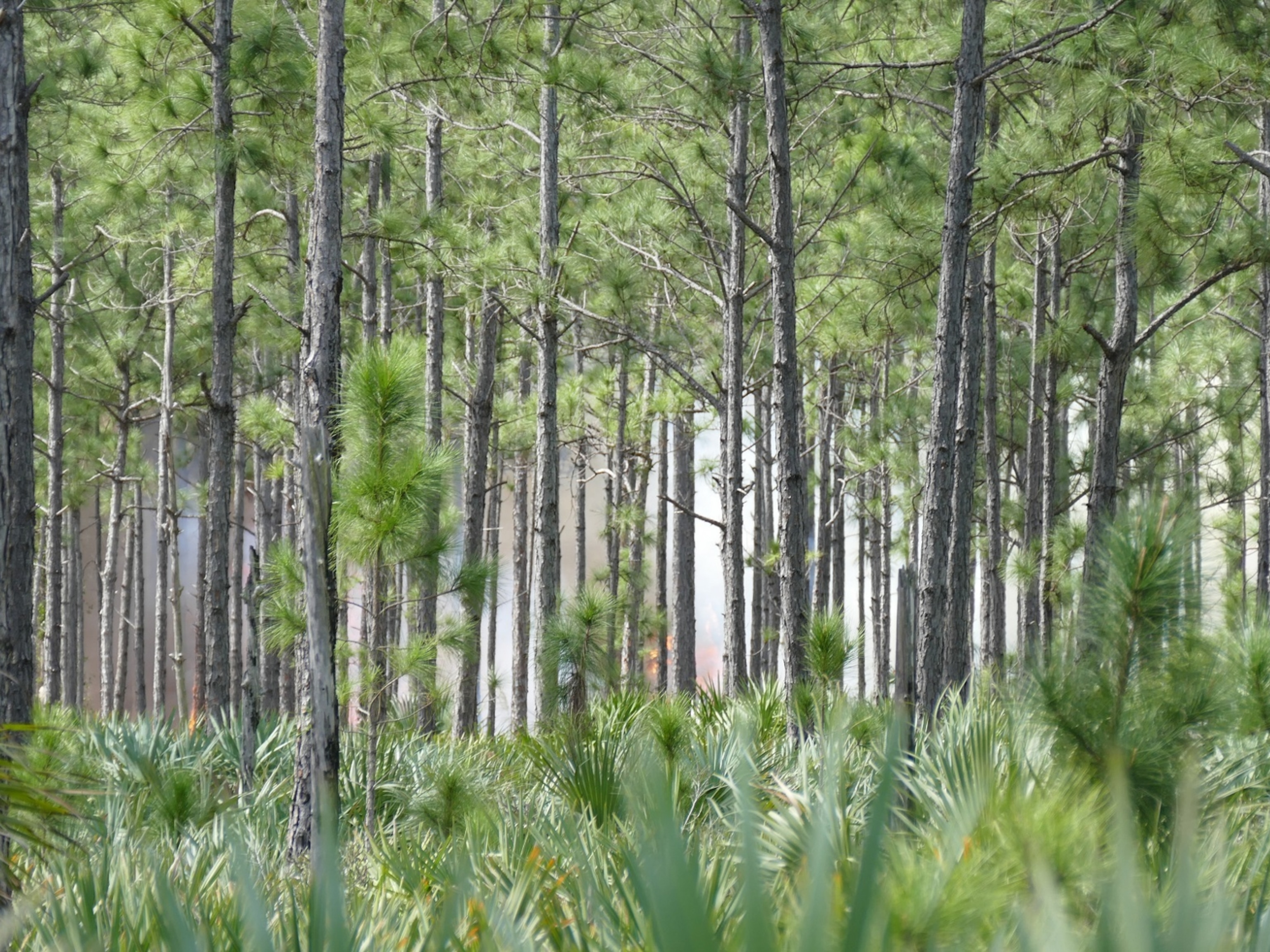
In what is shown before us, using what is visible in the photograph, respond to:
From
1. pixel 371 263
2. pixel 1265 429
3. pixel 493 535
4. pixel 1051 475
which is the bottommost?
pixel 493 535

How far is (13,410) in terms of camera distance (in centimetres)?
588

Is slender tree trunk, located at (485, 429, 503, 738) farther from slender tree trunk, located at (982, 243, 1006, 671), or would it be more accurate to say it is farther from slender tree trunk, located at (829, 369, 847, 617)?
slender tree trunk, located at (982, 243, 1006, 671)

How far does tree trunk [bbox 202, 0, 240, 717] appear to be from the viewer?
857 centimetres

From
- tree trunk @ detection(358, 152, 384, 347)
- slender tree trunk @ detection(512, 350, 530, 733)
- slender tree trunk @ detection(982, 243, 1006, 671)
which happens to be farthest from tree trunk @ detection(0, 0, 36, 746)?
slender tree trunk @ detection(512, 350, 530, 733)

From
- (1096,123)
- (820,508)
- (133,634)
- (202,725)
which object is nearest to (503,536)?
(133,634)

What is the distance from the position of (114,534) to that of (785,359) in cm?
1376

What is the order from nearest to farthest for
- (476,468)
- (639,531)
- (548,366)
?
(548,366) < (476,468) < (639,531)

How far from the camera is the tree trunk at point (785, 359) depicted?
8086 mm

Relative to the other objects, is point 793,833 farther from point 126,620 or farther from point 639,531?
point 126,620

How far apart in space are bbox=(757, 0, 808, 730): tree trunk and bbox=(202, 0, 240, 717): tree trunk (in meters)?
3.82

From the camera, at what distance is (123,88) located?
32.3 feet

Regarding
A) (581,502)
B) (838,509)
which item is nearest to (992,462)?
(838,509)

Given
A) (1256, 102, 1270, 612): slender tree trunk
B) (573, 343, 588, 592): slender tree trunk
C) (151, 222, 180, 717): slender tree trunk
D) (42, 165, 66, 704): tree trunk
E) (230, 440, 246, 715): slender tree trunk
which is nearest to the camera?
(42, 165, 66, 704): tree trunk

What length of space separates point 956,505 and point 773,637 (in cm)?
683
